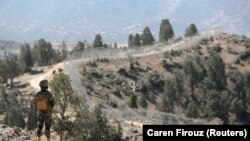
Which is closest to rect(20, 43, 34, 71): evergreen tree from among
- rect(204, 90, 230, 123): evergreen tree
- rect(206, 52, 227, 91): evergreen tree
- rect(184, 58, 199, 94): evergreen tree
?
rect(184, 58, 199, 94): evergreen tree

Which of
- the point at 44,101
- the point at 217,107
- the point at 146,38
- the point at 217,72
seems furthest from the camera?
the point at 146,38

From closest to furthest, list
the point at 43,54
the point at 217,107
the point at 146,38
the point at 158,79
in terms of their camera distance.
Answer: the point at 217,107
the point at 158,79
the point at 43,54
the point at 146,38

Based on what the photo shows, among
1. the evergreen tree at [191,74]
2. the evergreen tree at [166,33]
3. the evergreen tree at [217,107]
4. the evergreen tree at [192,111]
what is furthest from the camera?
the evergreen tree at [166,33]

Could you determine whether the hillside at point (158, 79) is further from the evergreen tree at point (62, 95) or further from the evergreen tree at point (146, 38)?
the evergreen tree at point (62, 95)

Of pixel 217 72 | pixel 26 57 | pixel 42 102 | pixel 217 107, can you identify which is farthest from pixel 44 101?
pixel 26 57

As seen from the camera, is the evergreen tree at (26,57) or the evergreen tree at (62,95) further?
the evergreen tree at (26,57)

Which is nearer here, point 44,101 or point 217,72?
point 44,101

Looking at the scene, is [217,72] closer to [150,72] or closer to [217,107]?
[150,72]

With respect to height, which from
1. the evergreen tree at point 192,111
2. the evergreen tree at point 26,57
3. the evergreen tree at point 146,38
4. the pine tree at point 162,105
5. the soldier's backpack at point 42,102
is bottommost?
the evergreen tree at point 192,111

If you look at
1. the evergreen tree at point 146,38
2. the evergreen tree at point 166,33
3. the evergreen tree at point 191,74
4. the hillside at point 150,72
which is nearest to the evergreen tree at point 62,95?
the hillside at point 150,72

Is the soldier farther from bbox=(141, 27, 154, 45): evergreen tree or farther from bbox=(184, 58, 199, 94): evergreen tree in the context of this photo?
bbox=(141, 27, 154, 45): evergreen tree

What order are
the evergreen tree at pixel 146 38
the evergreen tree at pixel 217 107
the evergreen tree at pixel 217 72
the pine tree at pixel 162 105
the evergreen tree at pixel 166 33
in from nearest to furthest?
the pine tree at pixel 162 105 → the evergreen tree at pixel 217 107 → the evergreen tree at pixel 217 72 → the evergreen tree at pixel 166 33 → the evergreen tree at pixel 146 38

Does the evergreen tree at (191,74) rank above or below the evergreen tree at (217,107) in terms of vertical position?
A: above

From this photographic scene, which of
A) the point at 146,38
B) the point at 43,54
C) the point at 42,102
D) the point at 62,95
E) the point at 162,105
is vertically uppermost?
the point at 146,38
